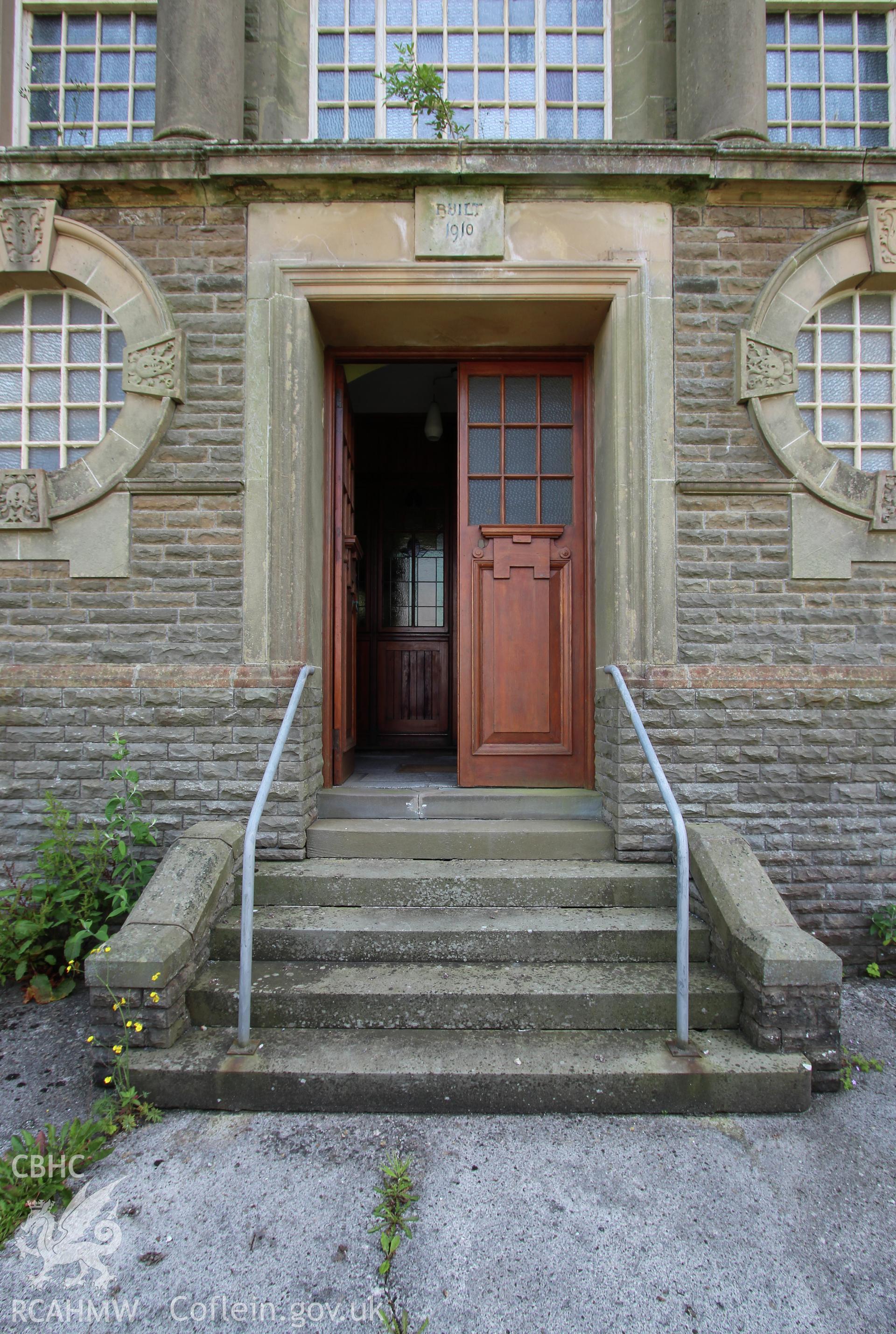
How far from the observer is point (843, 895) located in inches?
149

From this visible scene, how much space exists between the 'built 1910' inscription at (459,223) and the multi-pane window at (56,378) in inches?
76.2

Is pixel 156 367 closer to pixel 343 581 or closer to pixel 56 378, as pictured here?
pixel 56 378

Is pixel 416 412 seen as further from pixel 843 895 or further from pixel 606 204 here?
pixel 843 895

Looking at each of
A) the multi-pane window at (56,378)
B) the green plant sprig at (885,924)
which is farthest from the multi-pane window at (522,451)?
the green plant sprig at (885,924)

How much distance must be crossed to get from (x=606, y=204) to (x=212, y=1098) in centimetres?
492

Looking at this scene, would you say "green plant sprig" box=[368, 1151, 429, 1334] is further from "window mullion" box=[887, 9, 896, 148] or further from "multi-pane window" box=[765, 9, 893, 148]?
"window mullion" box=[887, 9, 896, 148]

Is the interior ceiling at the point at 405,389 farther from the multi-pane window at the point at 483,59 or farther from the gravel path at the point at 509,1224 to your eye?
the gravel path at the point at 509,1224

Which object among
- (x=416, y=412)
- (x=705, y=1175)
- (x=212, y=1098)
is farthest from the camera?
(x=416, y=412)

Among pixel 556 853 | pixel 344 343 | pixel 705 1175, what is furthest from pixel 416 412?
pixel 705 1175

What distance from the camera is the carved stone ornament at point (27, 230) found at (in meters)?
3.90

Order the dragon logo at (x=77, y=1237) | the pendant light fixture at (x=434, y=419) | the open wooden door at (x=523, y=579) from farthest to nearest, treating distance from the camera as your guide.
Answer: the pendant light fixture at (x=434, y=419)
the open wooden door at (x=523, y=579)
the dragon logo at (x=77, y=1237)

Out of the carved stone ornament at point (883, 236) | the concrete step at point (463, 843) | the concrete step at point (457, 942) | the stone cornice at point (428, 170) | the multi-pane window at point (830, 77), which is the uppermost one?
the multi-pane window at point (830, 77)

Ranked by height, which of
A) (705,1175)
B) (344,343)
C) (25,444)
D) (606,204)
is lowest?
(705,1175)

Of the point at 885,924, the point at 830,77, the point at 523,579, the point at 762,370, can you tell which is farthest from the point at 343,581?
the point at 830,77
